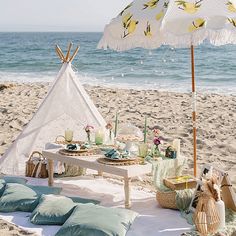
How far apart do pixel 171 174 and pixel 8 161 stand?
7.67 feet

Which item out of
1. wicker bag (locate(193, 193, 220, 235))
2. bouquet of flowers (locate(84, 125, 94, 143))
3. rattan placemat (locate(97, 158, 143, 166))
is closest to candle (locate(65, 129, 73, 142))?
bouquet of flowers (locate(84, 125, 94, 143))

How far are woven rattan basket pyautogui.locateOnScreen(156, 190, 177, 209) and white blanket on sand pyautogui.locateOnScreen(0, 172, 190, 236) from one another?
5 cm

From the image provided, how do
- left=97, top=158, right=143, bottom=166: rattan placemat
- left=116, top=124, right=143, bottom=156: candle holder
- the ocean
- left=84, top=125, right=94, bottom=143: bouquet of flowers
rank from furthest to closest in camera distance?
the ocean < left=84, top=125, right=94, bottom=143: bouquet of flowers < left=116, top=124, right=143, bottom=156: candle holder < left=97, top=158, right=143, bottom=166: rattan placemat

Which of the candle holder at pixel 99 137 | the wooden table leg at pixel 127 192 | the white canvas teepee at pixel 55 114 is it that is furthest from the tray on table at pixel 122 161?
the white canvas teepee at pixel 55 114

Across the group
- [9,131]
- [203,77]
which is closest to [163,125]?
[9,131]

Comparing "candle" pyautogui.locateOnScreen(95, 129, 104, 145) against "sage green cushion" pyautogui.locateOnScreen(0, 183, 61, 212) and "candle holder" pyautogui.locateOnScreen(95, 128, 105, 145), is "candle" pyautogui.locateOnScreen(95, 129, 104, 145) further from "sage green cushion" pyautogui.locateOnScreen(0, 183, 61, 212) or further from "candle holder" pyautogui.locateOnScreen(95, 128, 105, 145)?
"sage green cushion" pyautogui.locateOnScreen(0, 183, 61, 212)

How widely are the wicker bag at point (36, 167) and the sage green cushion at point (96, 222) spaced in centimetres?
179

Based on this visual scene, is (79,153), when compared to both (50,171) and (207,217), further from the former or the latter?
(207,217)

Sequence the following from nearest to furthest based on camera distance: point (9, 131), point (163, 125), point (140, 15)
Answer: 1. point (140, 15)
2. point (9, 131)
3. point (163, 125)

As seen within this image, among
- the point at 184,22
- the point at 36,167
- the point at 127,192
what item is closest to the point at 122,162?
the point at 127,192

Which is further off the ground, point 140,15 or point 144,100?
point 140,15

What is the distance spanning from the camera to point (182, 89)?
1806 centimetres

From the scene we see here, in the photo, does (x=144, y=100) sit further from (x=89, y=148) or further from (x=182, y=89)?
(x=89, y=148)

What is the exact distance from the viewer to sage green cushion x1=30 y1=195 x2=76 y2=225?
5094mm
